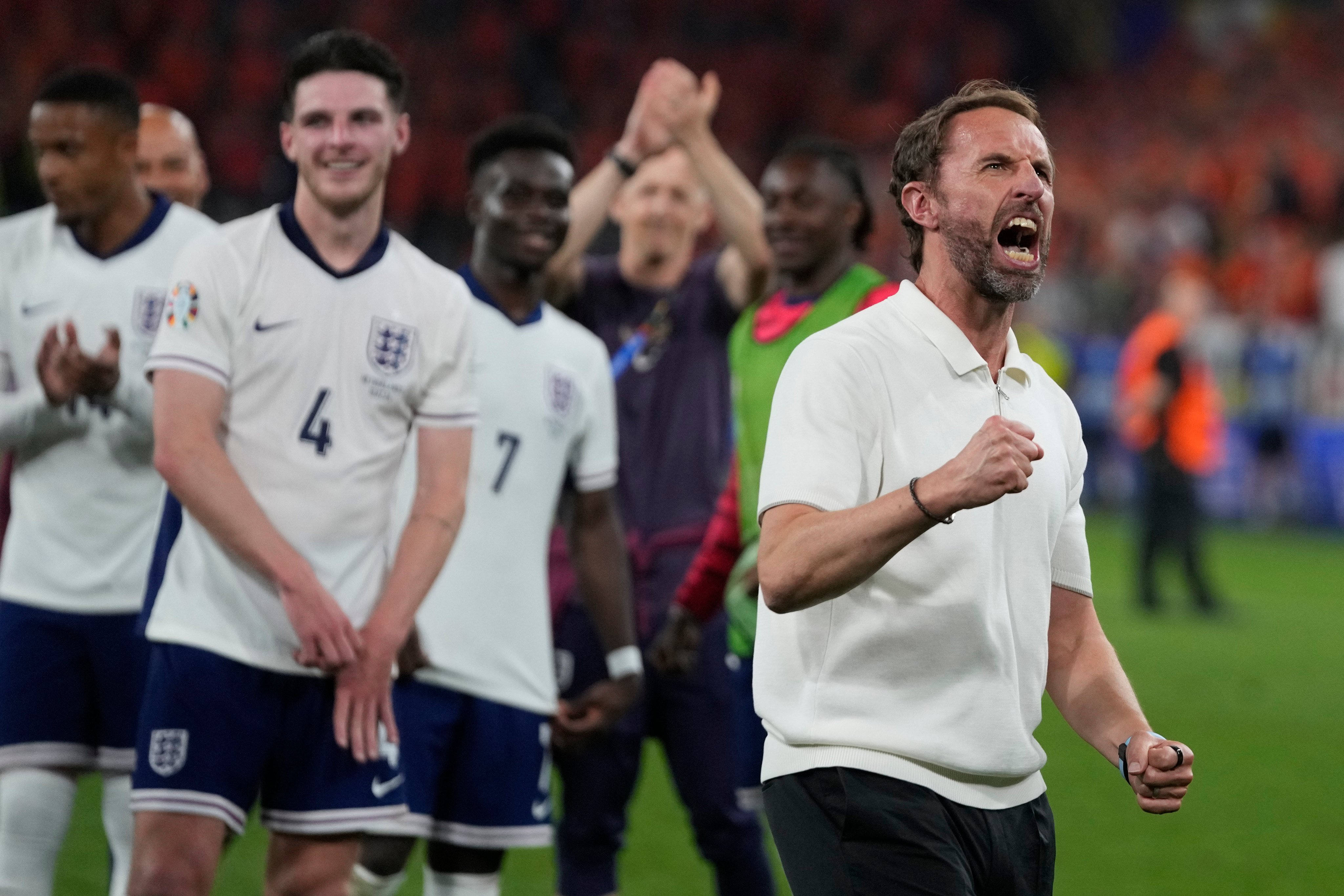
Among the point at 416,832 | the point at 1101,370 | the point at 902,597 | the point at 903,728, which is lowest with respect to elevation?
the point at 416,832

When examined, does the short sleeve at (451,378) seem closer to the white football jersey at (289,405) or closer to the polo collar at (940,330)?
the white football jersey at (289,405)

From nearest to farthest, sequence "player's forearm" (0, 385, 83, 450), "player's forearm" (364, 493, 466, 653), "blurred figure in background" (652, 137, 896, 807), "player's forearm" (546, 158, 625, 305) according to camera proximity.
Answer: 1. "player's forearm" (364, 493, 466, 653)
2. "player's forearm" (0, 385, 83, 450)
3. "blurred figure in background" (652, 137, 896, 807)
4. "player's forearm" (546, 158, 625, 305)

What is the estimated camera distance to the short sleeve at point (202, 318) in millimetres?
3670

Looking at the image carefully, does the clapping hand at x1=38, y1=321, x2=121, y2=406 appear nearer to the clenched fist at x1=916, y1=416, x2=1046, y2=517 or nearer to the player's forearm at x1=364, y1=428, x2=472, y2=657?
the player's forearm at x1=364, y1=428, x2=472, y2=657

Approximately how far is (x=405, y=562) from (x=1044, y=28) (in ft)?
88.7

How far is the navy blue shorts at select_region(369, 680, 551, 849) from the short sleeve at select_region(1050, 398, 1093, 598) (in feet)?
6.13

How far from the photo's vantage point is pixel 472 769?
15.0ft

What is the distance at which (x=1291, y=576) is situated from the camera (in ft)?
48.5

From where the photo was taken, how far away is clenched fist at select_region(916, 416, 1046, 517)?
2521mm

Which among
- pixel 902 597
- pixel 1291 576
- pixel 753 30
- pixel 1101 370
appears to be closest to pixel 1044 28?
pixel 753 30

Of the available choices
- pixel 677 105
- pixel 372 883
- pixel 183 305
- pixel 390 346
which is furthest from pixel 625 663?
pixel 677 105

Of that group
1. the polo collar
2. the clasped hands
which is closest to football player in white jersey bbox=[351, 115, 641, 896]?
the clasped hands

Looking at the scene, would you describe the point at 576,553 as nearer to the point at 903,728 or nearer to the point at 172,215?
the point at 172,215

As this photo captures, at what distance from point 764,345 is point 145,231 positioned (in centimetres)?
184
